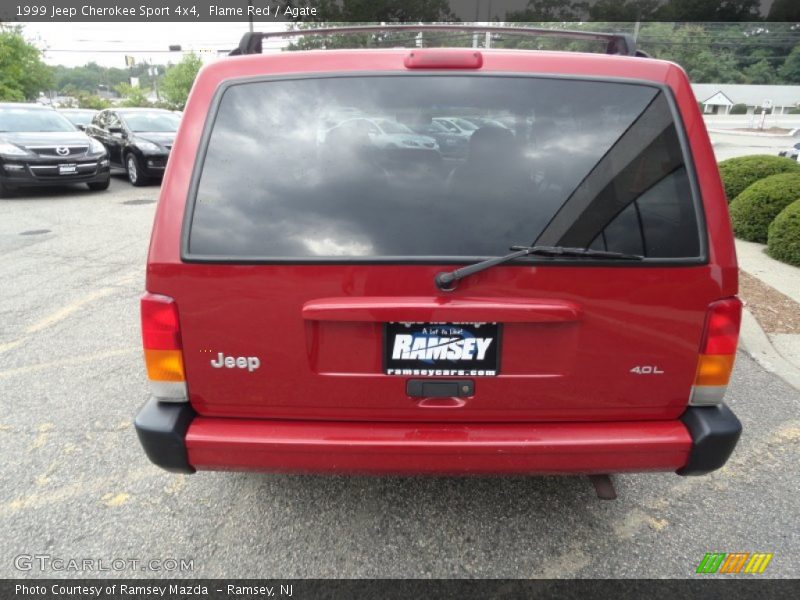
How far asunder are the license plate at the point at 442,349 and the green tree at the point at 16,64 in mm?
33097

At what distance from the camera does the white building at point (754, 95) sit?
6066cm

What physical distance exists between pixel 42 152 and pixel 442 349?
11.4 metres

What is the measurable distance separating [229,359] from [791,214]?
721 cm

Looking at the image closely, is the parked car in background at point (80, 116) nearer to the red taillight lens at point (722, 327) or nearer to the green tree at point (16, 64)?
the green tree at point (16, 64)

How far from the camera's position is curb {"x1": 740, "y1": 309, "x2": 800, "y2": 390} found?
13.3 ft

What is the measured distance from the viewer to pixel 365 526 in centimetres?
249

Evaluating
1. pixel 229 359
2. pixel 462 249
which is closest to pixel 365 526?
pixel 229 359

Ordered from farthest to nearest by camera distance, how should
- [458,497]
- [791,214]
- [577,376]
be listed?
[791,214] < [458,497] < [577,376]

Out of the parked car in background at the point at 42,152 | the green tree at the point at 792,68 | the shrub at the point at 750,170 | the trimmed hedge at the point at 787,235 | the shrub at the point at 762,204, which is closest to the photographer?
the trimmed hedge at the point at 787,235

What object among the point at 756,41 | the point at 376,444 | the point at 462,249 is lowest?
the point at 376,444

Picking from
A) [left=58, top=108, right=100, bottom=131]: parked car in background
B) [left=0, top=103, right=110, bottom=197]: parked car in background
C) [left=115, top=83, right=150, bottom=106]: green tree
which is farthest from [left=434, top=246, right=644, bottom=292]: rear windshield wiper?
[left=115, top=83, right=150, bottom=106]: green tree

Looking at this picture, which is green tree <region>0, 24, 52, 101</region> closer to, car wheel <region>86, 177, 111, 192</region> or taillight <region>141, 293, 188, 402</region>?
car wheel <region>86, 177, 111, 192</region>

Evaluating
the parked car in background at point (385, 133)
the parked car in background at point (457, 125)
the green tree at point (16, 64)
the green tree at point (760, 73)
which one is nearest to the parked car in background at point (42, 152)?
the parked car in background at point (385, 133)

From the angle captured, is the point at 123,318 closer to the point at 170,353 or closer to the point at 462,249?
the point at 170,353
